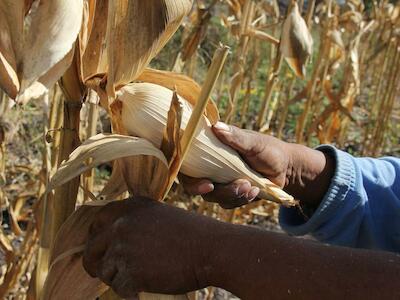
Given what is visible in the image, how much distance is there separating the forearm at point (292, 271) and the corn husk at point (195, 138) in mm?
62

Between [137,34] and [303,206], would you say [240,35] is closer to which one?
[303,206]

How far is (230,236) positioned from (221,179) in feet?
0.22

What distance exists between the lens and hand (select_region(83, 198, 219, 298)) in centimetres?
47

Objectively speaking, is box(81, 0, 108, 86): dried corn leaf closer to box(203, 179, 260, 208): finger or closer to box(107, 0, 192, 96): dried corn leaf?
box(107, 0, 192, 96): dried corn leaf

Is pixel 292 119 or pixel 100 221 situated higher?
pixel 100 221

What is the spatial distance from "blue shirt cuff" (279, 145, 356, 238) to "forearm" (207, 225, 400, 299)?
1.04 ft

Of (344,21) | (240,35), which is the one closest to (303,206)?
(240,35)

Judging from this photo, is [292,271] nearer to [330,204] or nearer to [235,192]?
[235,192]

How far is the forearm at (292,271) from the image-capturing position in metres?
0.46

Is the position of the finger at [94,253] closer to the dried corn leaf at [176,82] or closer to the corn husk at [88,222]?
the corn husk at [88,222]

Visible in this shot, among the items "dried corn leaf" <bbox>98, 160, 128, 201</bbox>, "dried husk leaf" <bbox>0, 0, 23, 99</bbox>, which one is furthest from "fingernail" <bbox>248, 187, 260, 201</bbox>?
"dried husk leaf" <bbox>0, 0, 23, 99</bbox>

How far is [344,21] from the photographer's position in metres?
2.02

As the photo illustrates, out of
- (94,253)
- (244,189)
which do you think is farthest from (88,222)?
(244,189)

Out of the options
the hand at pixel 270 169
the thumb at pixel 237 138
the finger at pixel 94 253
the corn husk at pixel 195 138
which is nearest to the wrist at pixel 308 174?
the hand at pixel 270 169
